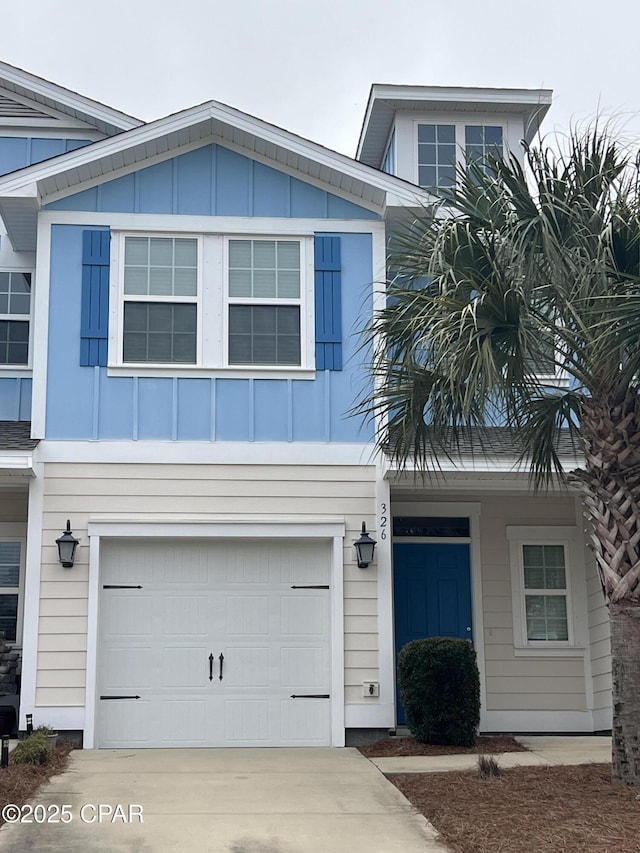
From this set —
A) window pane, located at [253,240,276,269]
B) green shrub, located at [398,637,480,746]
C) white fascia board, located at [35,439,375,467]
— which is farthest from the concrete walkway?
window pane, located at [253,240,276,269]

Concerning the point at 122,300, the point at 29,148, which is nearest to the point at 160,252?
the point at 122,300

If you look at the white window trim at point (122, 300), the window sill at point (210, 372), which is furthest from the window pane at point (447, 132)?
the window sill at point (210, 372)

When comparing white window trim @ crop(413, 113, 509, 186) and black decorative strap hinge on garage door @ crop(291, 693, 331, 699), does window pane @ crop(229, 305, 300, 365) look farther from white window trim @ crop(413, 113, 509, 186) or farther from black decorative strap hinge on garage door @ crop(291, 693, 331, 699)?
white window trim @ crop(413, 113, 509, 186)

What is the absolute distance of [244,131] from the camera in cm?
1231

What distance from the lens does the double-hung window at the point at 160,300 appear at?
1207cm

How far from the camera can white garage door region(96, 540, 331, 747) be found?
37.9ft

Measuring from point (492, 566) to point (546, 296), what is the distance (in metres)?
4.90

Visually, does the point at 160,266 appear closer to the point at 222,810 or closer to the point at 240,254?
the point at 240,254

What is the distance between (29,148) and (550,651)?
371 inches

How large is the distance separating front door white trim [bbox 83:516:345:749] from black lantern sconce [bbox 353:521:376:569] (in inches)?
8.2

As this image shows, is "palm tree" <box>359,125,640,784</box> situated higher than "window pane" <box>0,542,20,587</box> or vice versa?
"palm tree" <box>359,125,640,784</box>

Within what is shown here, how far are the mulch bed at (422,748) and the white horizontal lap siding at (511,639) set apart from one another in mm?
1392

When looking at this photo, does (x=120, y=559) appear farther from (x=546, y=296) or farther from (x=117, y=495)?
(x=546, y=296)

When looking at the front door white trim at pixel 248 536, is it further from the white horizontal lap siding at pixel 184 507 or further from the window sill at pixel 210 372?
the window sill at pixel 210 372
